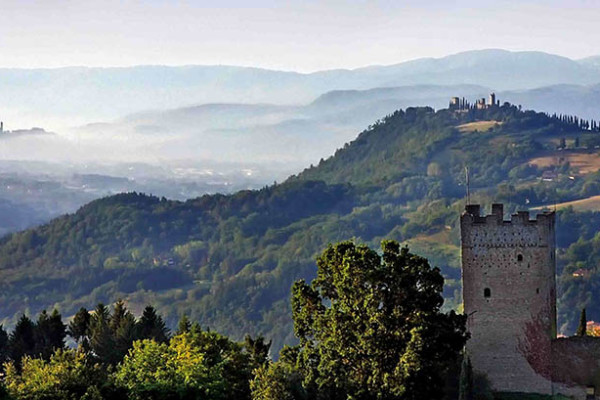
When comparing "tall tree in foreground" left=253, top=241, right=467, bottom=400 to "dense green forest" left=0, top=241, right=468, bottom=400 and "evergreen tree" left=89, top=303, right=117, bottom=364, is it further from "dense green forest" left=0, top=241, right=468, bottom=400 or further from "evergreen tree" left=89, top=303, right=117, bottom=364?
"evergreen tree" left=89, top=303, right=117, bottom=364

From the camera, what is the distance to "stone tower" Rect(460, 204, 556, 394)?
5522cm

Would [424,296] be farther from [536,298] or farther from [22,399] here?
[22,399]

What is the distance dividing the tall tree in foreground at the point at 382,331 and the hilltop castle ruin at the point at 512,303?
172 cm

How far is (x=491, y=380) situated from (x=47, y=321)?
2470 cm

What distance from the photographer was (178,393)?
53812 millimetres

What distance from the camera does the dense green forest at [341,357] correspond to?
52406mm

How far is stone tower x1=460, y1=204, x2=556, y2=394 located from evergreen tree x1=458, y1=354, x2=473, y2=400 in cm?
48

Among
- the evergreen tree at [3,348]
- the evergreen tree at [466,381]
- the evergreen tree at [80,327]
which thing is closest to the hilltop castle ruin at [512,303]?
the evergreen tree at [466,381]

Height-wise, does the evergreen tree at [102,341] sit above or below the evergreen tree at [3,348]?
above

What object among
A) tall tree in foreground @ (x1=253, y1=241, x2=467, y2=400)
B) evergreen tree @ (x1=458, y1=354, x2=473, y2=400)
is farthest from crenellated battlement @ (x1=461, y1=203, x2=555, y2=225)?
evergreen tree @ (x1=458, y1=354, x2=473, y2=400)

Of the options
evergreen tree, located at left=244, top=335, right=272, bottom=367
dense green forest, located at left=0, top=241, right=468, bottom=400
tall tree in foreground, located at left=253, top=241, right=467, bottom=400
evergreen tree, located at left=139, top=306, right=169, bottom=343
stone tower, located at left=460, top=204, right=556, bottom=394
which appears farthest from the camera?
evergreen tree, located at left=139, top=306, right=169, bottom=343

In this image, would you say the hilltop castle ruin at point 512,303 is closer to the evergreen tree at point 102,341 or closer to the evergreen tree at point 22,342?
the evergreen tree at point 102,341

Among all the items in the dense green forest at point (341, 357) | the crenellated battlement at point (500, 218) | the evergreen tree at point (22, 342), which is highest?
the crenellated battlement at point (500, 218)

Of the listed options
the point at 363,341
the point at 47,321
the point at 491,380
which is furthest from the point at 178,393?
the point at 47,321
